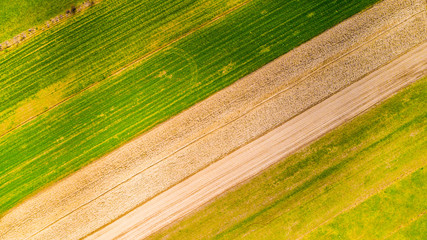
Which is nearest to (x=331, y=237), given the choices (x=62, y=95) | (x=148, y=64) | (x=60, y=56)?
(x=148, y=64)

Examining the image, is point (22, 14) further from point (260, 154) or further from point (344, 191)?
point (344, 191)

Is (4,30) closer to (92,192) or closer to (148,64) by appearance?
(148,64)

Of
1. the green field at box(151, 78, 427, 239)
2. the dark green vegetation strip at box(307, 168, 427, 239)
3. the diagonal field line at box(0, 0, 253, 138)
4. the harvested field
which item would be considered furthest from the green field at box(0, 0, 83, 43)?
the dark green vegetation strip at box(307, 168, 427, 239)

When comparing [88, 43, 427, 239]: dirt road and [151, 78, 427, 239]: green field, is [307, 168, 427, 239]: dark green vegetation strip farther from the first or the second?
[88, 43, 427, 239]: dirt road

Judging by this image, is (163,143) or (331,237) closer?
(331,237)

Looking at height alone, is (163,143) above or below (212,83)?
below

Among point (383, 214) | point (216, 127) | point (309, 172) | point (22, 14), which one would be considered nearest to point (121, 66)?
point (216, 127)
